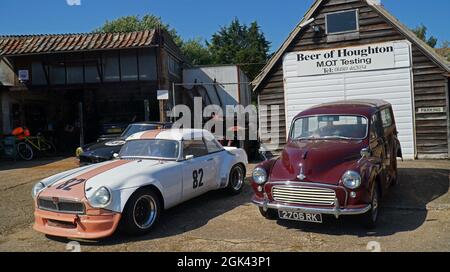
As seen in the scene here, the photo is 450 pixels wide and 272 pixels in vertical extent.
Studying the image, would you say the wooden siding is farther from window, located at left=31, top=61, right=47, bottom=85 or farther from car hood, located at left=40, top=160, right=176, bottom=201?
window, located at left=31, top=61, right=47, bottom=85

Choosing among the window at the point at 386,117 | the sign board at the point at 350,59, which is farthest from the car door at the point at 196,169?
the sign board at the point at 350,59

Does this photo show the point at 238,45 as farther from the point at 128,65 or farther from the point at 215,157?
the point at 215,157

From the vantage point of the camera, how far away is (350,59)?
12539 mm

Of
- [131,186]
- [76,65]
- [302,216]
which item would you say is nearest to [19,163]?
[76,65]

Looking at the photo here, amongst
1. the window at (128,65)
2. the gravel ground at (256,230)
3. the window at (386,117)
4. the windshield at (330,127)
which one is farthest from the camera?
the window at (128,65)

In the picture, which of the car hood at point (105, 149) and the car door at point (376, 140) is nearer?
the car door at point (376, 140)

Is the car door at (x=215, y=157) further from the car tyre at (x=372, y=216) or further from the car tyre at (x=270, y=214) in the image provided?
the car tyre at (x=372, y=216)

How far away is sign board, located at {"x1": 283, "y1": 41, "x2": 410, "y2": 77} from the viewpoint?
1204 cm

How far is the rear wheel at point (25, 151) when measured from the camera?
15883 mm

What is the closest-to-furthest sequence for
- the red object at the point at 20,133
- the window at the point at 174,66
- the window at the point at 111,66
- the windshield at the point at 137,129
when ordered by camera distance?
the windshield at the point at 137,129 < the red object at the point at 20,133 < the window at the point at 111,66 < the window at the point at 174,66

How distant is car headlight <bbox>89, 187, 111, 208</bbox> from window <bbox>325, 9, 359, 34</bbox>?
32.4ft

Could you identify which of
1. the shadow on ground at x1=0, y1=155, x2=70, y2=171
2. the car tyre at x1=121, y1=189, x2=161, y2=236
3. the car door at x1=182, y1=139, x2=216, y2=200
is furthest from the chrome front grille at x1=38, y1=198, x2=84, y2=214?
the shadow on ground at x1=0, y1=155, x2=70, y2=171

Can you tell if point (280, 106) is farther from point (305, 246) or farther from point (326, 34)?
point (305, 246)

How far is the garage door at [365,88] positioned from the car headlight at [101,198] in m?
9.01
